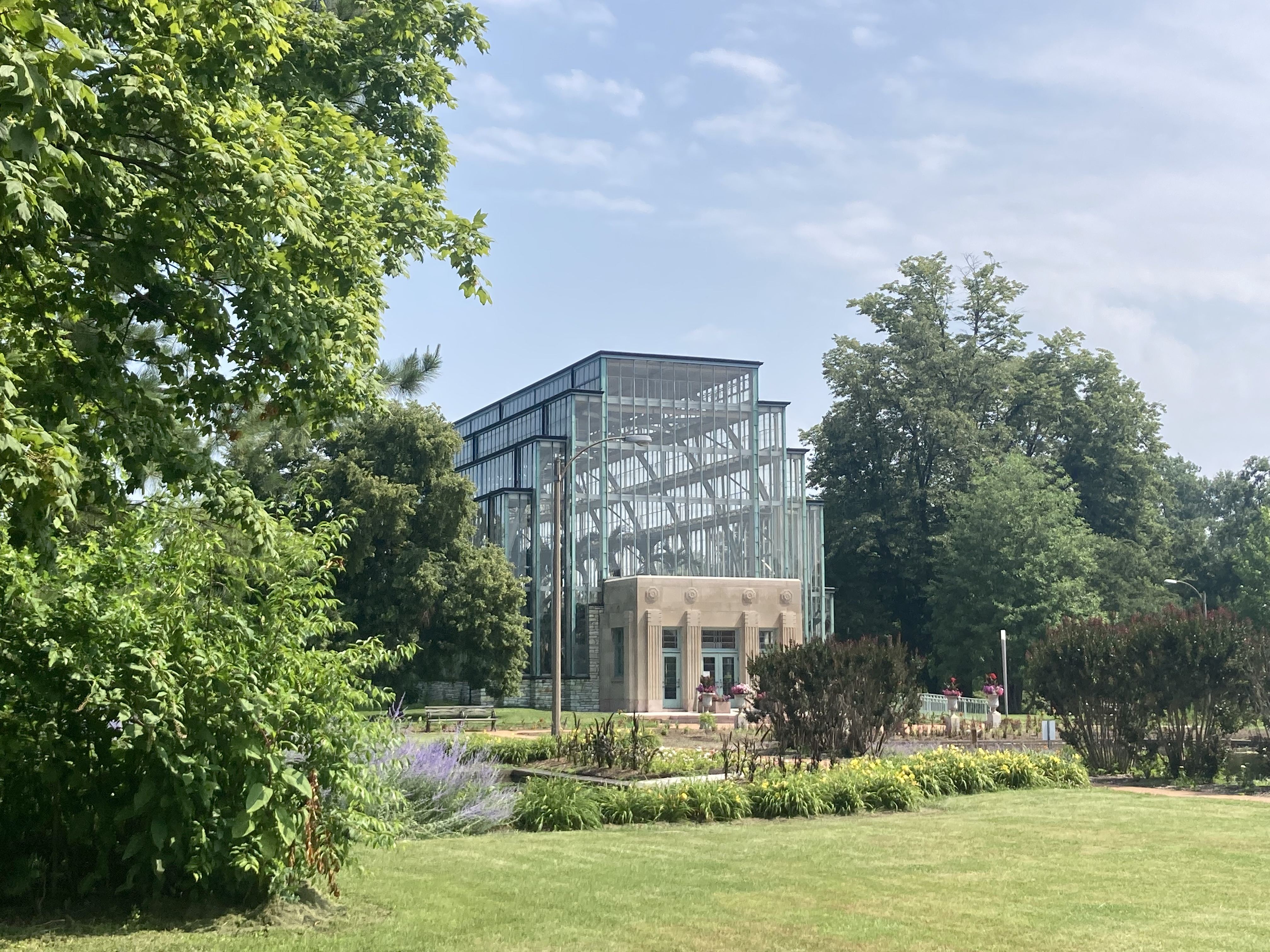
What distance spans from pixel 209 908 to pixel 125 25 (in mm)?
5844

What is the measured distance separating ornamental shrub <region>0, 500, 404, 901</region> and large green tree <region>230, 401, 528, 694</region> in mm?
33172

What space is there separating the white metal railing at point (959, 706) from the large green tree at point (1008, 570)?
11.2 metres

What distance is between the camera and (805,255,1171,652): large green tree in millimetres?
73500

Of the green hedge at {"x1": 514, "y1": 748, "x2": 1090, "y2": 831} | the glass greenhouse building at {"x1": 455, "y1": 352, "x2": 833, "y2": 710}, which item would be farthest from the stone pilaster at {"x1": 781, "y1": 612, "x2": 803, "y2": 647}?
the green hedge at {"x1": 514, "y1": 748, "x2": 1090, "y2": 831}

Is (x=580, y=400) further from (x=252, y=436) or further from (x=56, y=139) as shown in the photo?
(x=56, y=139)

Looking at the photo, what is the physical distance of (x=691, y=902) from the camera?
9.65m

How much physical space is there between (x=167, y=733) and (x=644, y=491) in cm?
4809

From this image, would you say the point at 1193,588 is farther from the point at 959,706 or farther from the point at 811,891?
the point at 811,891

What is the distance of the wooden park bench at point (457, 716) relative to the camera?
35.6 meters

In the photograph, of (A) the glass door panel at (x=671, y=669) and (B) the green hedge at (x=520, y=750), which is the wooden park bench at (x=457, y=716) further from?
(A) the glass door panel at (x=671, y=669)

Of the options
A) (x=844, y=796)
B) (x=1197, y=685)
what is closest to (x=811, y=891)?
(x=844, y=796)

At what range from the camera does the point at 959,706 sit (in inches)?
2016

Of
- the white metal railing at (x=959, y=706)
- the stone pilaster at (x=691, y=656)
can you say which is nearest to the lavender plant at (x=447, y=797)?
the white metal railing at (x=959, y=706)

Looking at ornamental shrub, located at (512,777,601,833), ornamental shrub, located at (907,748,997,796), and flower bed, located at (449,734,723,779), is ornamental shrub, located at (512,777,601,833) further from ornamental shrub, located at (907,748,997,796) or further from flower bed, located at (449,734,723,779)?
ornamental shrub, located at (907,748,997,796)
